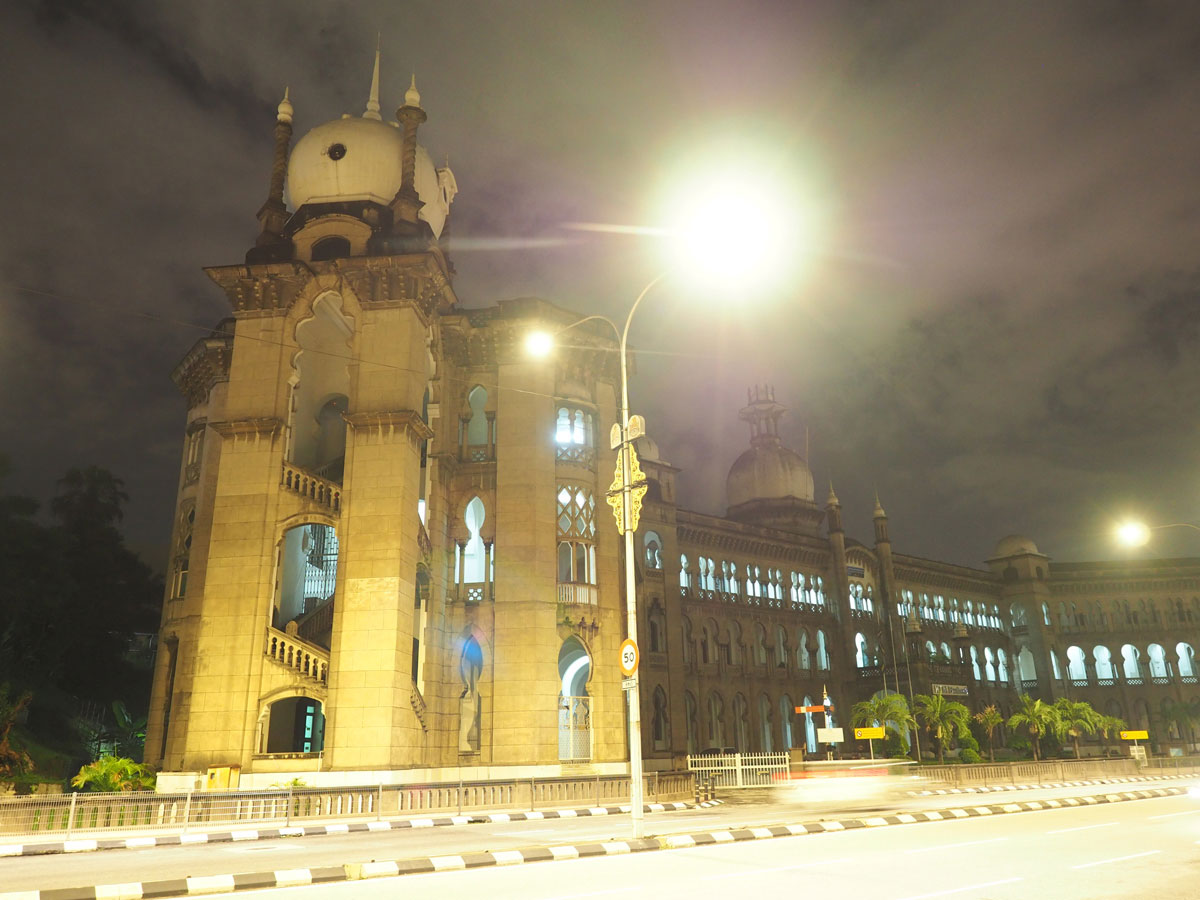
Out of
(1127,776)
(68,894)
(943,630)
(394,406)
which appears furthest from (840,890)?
(943,630)

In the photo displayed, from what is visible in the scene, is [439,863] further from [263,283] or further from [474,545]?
[263,283]

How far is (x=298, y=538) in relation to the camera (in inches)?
1404

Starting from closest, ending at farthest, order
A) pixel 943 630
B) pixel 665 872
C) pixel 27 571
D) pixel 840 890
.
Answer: pixel 840 890 < pixel 665 872 < pixel 27 571 < pixel 943 630

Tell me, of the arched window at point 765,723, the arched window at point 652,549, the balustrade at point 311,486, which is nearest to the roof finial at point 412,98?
the balustrade at point 311,486

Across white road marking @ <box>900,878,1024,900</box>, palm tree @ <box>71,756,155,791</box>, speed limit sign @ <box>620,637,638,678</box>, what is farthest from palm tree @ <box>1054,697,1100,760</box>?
palm tree @ <box>71,756,155,791</box>

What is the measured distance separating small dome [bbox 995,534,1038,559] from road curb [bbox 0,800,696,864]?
2876 inches

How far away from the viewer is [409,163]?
33.7 meters

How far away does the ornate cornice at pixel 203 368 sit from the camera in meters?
37.7

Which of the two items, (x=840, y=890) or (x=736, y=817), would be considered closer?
(x=840, y=890)

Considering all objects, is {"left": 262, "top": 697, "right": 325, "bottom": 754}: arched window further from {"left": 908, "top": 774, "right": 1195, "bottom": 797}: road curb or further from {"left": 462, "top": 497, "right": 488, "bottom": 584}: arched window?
{"left": 908, "top": 774, "right": 1195, "bottom": 797}: road curb

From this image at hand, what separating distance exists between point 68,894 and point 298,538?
26735 mm

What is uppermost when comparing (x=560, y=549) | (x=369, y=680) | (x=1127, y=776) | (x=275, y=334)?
(x=275, y=334)

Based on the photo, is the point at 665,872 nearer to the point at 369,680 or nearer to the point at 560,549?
the point at 369,680

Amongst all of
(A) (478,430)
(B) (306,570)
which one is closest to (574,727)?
(A) (478,430)
